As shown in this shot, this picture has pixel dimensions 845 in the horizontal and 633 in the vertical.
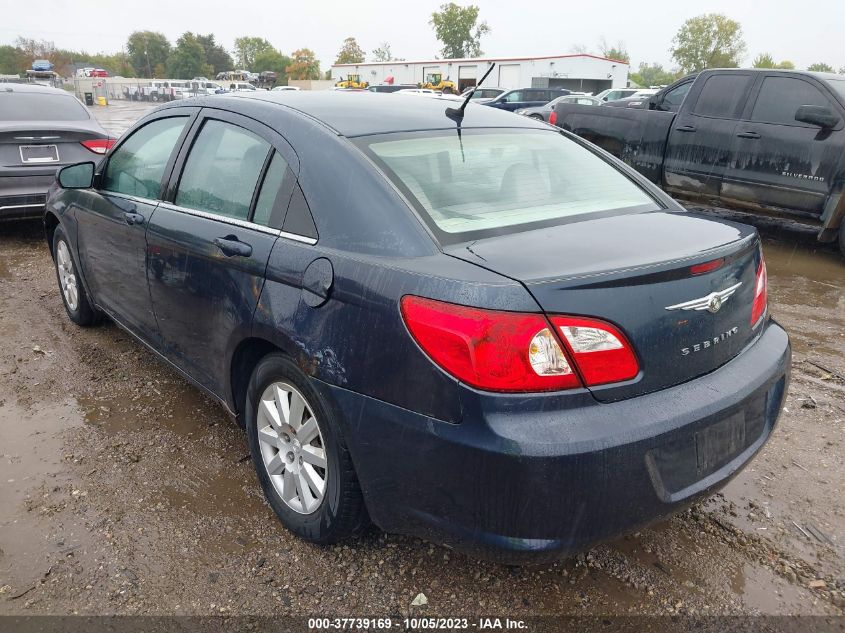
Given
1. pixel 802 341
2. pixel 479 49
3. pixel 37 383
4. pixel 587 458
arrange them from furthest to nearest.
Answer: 1. pixel 479 49
2. pixel 802 341
3. pixel 37 383
4. pixel 587 458

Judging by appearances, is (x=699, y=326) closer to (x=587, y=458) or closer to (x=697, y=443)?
(x=697, y=443)

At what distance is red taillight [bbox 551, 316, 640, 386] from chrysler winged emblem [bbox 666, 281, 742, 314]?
0.21m

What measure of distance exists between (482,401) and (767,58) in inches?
3372

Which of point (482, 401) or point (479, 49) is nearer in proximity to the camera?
point (482, 401)

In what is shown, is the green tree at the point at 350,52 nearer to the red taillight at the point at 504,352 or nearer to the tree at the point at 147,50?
the tree at the point at 147,50

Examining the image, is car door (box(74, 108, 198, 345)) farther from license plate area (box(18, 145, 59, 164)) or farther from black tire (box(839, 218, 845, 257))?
black tire (box(839, 218, 845, 257))

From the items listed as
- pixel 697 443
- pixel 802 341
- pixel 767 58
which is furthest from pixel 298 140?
pixel 767 58

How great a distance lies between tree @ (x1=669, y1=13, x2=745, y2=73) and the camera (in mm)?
75875

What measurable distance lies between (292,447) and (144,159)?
6.51 ft

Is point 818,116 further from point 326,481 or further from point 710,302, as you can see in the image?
point 326,481

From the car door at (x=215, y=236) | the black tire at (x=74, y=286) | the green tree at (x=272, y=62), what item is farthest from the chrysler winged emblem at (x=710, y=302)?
the green tree at (x=272, y=62)

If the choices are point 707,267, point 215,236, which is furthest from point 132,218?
point 707,267

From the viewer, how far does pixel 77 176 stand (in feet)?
13.4

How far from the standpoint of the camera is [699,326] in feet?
6.86
